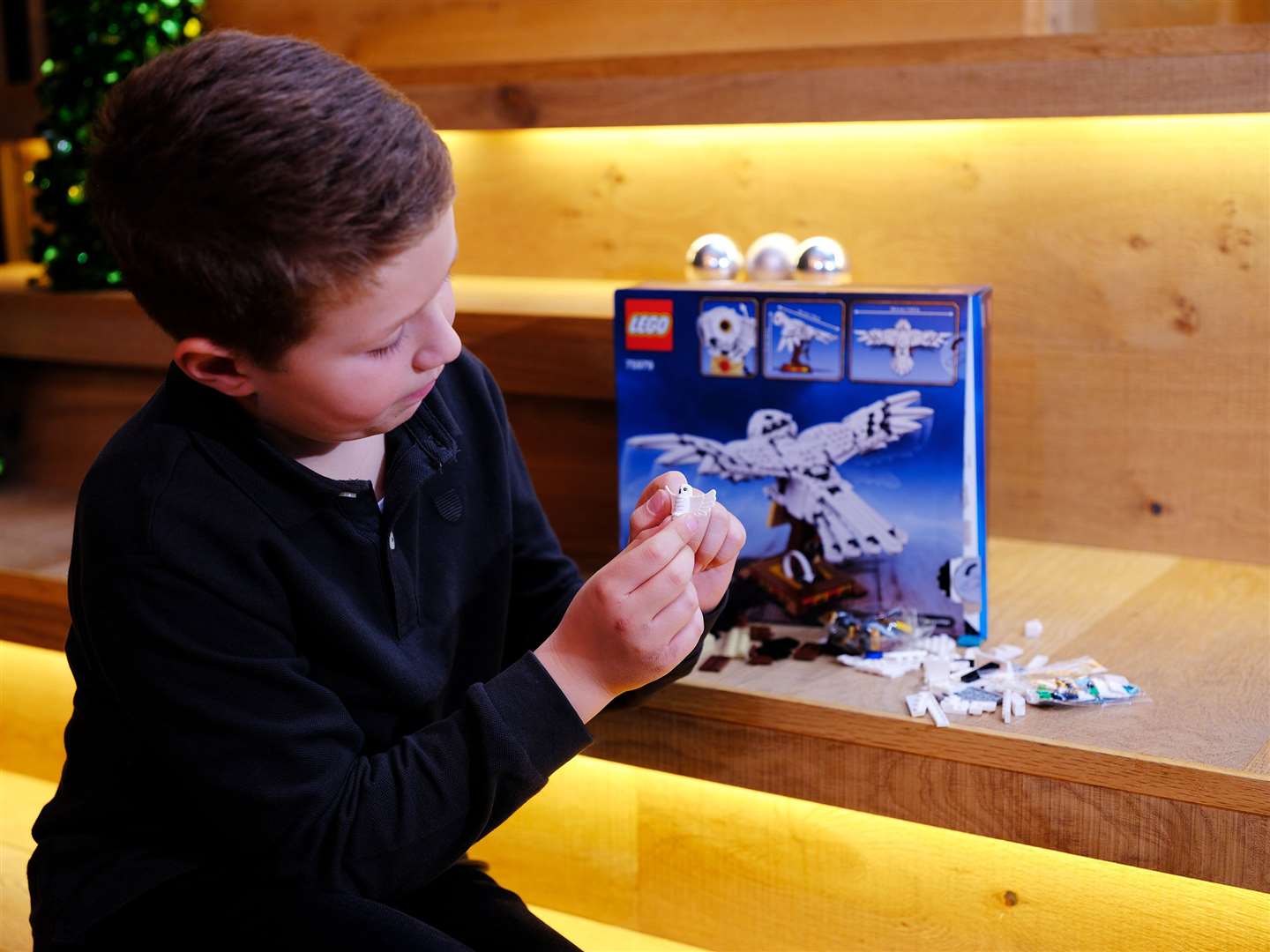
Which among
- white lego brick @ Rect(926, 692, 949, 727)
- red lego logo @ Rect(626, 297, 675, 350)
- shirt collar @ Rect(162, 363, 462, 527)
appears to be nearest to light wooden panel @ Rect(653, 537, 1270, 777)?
white lego brick @ Rect(926, 692, 949, 727)

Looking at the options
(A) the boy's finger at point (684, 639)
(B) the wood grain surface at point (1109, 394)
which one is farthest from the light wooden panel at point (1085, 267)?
(A) the boy's finger at point (684, 639)

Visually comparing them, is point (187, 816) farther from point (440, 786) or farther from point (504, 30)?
point (504, 30)

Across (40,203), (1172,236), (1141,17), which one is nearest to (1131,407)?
(1172,236)

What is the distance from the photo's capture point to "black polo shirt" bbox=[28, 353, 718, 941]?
0.86 metres

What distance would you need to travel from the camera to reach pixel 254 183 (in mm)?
777

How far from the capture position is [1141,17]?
1.60m

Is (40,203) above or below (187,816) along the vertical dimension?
above

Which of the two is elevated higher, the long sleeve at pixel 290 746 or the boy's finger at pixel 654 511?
the boy's finger at pixel 654 511

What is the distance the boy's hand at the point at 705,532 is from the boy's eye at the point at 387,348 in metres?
0.22

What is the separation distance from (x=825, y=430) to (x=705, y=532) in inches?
13.2

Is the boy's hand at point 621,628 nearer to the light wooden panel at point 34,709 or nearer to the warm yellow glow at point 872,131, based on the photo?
the warm yellow glow at point 872,131

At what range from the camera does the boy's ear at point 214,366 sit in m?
0.84

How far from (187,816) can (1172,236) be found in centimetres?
112

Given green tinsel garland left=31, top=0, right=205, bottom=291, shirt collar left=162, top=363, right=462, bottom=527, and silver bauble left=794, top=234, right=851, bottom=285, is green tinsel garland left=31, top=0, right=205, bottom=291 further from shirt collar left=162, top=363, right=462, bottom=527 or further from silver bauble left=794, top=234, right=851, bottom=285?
shirt collar left=162, top=363, right=462, bottom=527
